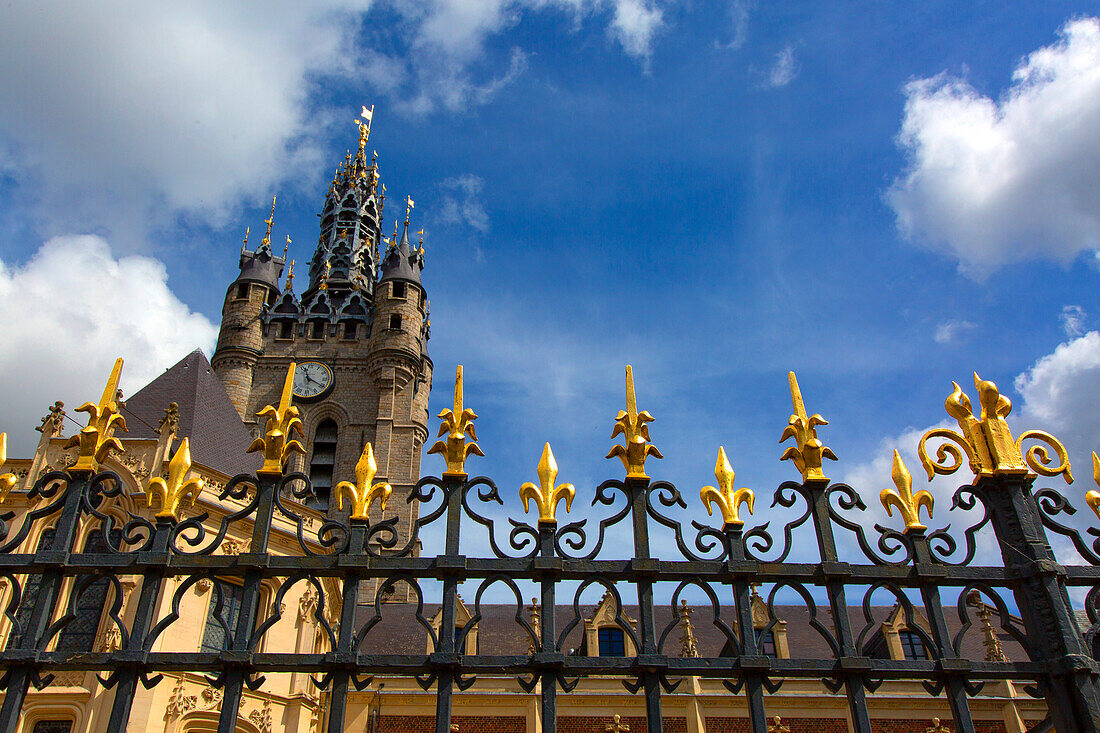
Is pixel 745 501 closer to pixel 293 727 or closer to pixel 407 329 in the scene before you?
pixel 293 727

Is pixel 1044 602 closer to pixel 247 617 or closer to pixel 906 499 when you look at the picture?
pixel 906 499

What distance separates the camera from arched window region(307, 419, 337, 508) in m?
33.9

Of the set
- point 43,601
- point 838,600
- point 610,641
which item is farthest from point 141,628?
point 610,641

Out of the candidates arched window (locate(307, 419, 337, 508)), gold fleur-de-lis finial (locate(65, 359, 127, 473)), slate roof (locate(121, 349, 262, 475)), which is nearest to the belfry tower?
arched window (locate(307, 419, 337, 508))

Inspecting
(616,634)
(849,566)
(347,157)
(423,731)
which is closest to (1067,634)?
(849,566)

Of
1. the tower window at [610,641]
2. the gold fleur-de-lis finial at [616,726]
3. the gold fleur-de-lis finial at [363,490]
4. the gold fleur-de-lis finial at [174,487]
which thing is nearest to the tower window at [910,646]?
the tower window at [610,641]

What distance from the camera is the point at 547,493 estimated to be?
5.11m

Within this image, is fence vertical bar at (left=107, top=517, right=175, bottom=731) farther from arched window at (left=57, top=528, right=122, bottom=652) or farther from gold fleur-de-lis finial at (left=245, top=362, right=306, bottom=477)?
arched window at (left=57, top=528, right=122, bottom=652)

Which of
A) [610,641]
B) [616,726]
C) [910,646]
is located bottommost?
[616,726]

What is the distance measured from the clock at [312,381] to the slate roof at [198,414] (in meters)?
12.8

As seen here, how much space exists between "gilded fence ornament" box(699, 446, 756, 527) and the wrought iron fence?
0.01m

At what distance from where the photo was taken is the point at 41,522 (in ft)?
45.9

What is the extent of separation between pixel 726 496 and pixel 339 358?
34.9 m

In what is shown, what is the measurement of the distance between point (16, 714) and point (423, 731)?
1624cm
